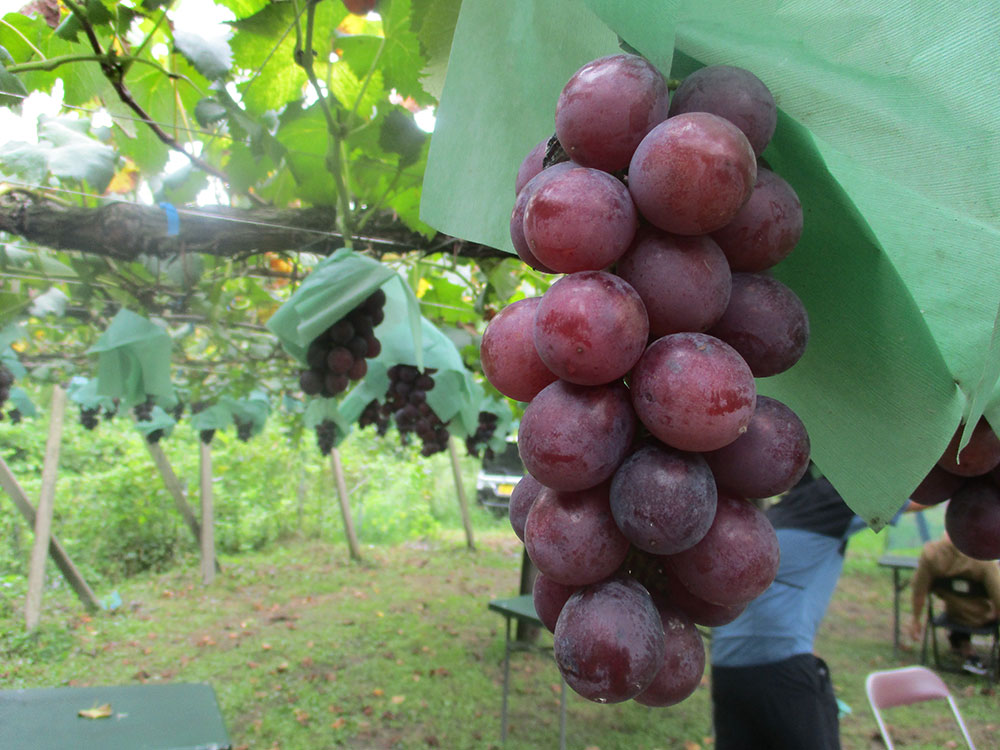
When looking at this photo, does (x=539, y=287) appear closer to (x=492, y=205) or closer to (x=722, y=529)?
(x=492, y=205)

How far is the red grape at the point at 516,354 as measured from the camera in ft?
1.75

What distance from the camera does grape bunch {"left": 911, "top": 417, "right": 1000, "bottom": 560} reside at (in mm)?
675

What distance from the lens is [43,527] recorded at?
5609mm

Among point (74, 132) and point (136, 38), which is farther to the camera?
point (136, 38)

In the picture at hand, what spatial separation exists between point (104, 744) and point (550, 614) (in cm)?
171

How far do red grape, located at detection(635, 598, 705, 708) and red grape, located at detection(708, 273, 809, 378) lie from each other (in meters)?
0.20

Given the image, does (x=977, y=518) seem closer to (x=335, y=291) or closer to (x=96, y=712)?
(x=335, y=291)

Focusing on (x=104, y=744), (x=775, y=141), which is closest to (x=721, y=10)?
(x=775, y=141)

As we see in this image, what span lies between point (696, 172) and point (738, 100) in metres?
0.09

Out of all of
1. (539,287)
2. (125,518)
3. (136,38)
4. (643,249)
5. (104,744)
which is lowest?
(125,518)

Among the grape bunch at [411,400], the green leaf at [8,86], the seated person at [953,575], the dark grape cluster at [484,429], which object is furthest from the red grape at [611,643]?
the seated person at [953,575]

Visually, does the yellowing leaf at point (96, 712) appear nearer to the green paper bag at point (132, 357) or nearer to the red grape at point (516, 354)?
the green paper bag at point (132, 357)

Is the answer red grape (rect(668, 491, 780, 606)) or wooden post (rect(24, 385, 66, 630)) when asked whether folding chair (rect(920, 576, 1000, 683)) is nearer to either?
red grape (rect(668, 491, 780, 606))

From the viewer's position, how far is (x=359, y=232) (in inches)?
90.2
